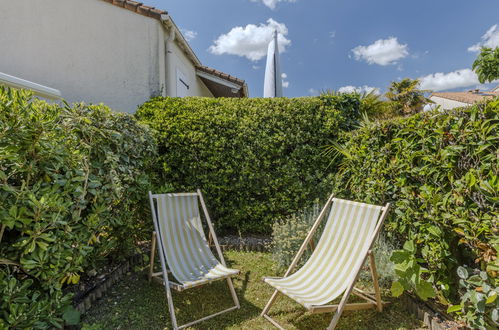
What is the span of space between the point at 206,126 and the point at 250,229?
2359 mm

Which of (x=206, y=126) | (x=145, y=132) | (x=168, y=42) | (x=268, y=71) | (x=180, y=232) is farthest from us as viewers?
(x=268, y=71)

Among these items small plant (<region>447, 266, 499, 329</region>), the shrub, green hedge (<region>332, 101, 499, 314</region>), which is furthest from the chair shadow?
small plant (<region>447, 266, 499, 329</region>)

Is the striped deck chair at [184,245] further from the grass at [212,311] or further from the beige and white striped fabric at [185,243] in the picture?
the grass at [212,311]

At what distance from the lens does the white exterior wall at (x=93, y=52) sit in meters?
7.13

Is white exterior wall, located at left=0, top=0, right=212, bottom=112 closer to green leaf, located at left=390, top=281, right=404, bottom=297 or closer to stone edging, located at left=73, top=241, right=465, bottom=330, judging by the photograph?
stone edging, located at left=73, top=241, right=465, bottom=330

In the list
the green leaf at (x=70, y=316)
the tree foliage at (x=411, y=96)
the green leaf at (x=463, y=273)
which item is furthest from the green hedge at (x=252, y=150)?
the tree foliage at (x=411, y=96)

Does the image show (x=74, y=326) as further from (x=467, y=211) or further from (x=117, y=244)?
(x=467, y=211)

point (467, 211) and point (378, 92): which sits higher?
point (378, 92)

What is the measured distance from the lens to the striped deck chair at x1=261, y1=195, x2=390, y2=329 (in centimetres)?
283

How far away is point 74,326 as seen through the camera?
2826 mm

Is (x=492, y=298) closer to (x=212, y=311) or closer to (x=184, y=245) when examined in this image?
(x=212, y=311)

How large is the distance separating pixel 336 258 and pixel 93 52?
25.8 feet

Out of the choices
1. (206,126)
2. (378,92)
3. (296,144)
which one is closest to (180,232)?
(206,126)

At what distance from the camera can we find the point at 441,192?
287 cm
